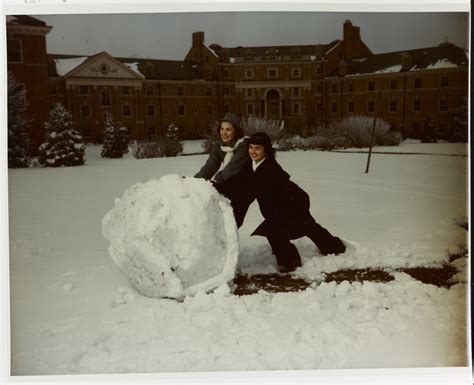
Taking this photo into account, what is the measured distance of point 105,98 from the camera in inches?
104

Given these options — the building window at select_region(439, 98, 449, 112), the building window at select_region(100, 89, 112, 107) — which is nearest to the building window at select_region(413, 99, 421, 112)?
the building window at select_region(439, 98, 449, 112)

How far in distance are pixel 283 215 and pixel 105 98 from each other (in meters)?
1.10

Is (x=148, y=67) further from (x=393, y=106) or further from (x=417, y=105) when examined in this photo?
(x=417, y=105)

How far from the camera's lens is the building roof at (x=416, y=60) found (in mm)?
2639

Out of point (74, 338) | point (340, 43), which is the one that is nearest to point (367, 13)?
point (340, 43)

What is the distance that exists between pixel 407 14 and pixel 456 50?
312mm

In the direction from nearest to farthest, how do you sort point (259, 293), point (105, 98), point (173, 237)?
1. point (173, 237)
2. point (259, 293)
3. point (105, 98)

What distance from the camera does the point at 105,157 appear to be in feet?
8.70

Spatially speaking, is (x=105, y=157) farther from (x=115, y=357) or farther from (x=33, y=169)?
(x=115, y=357)

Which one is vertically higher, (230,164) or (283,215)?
(230,164)

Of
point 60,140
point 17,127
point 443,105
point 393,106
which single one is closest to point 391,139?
point 393,106

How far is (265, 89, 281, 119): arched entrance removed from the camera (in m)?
2.64

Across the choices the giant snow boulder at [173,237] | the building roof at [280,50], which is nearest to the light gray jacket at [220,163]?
the giant snow boulder at [173,237]

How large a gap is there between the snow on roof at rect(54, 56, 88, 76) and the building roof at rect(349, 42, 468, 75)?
4.58 feet
